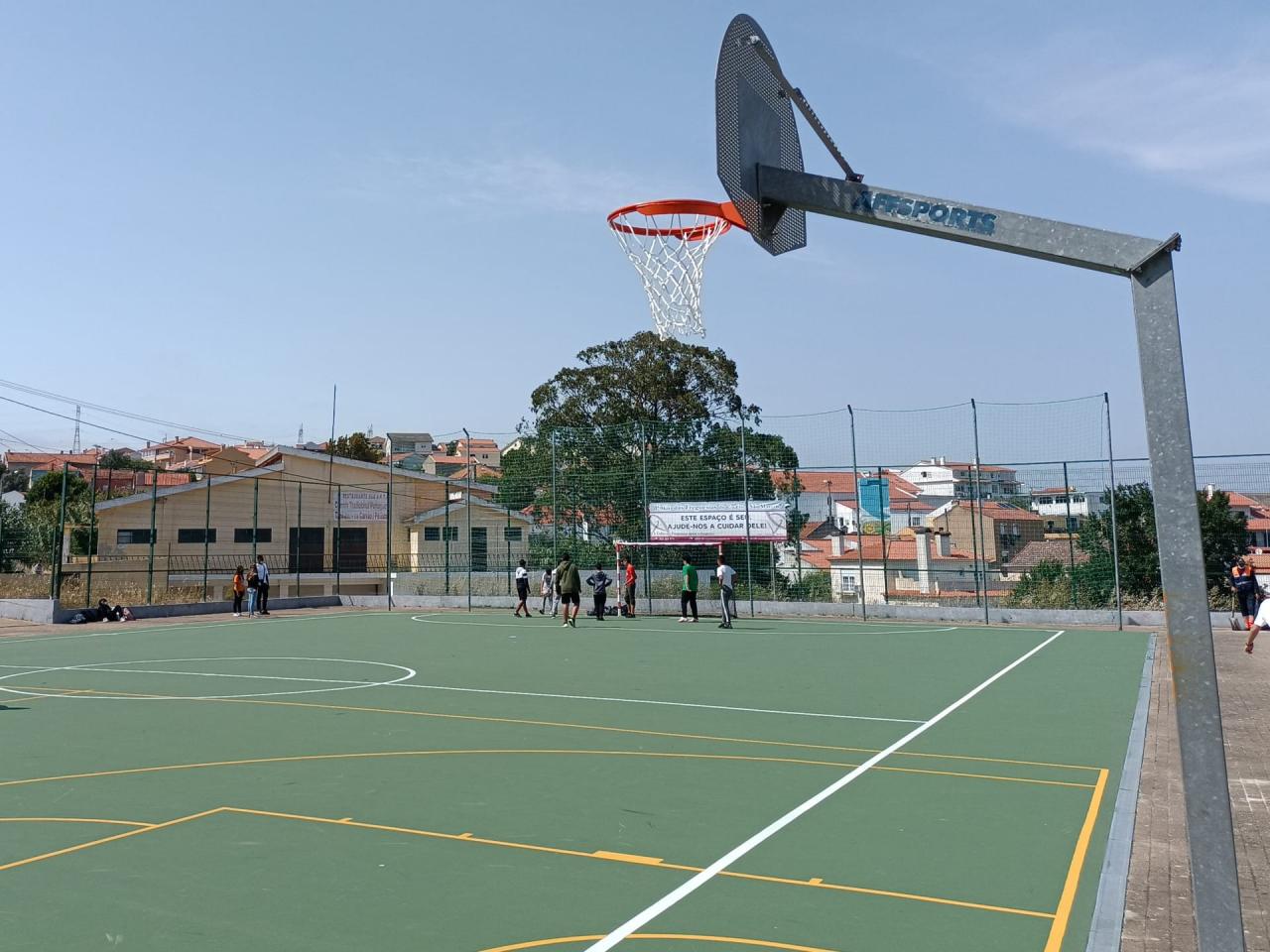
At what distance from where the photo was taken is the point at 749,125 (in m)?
5.50

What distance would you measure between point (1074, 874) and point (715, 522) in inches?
910

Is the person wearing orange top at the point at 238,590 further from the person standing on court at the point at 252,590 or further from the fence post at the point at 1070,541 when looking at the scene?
the fence post at the point at 1070,541

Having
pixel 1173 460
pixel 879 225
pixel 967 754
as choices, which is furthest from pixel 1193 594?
pixel 967 754

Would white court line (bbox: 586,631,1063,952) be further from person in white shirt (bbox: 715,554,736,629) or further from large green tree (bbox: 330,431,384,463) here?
large green tree (bbox: 330,431,384,463)

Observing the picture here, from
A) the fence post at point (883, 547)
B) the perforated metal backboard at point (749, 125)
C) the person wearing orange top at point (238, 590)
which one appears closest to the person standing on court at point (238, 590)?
the person wearing orange top at point (238, 590)

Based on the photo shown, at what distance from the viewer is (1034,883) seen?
5.99 metres

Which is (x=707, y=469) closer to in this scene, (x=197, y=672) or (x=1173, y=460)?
(x=197, y=672)

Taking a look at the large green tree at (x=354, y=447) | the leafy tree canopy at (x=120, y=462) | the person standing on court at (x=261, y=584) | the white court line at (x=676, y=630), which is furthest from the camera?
the leafy tree canopy at (x=120, y=462)

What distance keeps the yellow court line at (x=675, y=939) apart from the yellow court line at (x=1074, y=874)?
119 centimetres

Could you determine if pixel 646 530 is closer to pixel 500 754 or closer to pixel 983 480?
pixel 983 480

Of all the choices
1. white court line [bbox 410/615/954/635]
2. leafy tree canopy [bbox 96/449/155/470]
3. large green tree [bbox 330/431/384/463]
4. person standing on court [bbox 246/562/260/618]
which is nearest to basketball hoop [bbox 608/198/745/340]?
white court line [bbox 410/615/954/635]

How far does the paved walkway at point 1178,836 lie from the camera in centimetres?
527

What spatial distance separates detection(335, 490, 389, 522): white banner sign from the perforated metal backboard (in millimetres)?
32155

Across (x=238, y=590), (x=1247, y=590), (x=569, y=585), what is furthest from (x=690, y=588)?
(x=238, y=590)
